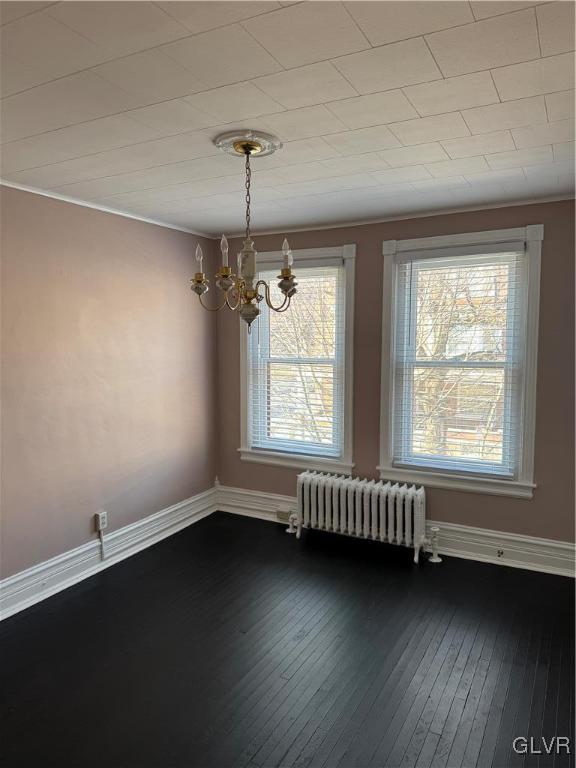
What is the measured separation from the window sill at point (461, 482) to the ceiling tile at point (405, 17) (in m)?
2.99

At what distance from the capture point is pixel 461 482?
12.7ft

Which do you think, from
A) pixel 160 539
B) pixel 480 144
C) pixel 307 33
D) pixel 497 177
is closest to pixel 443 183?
pixel 497 177

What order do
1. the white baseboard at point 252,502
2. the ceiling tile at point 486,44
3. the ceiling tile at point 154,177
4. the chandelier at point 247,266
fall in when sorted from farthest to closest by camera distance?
the white baseboard at point 252,502
the ceiling tile at point 154,177
the chandelier at point 247,266
the ceiling tile at point 486,44

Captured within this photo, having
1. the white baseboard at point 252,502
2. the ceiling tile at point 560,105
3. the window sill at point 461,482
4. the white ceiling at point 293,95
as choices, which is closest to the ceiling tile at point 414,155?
the white ceiling at point 293,95

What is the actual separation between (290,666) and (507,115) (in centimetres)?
271

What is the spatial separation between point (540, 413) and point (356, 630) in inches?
74.8

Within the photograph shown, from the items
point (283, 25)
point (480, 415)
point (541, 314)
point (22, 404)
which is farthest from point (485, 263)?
point (22, 404)

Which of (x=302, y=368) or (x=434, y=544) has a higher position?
(x=302, y=368)

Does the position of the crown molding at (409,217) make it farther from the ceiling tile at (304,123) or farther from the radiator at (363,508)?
the radiator at (363,508)

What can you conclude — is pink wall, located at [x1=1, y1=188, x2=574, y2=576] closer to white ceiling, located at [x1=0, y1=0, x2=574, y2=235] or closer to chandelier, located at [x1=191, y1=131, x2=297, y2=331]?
white ceiling, located at [x1=0, y1=0, x2=574, y2=235]

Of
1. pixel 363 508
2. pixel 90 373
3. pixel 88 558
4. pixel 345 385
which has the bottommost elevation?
pixel 88 558

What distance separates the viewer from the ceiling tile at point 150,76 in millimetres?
1697

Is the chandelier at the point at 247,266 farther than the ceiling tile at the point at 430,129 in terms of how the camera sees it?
Yes

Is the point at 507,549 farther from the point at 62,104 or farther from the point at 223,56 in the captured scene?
the point at 62,104
